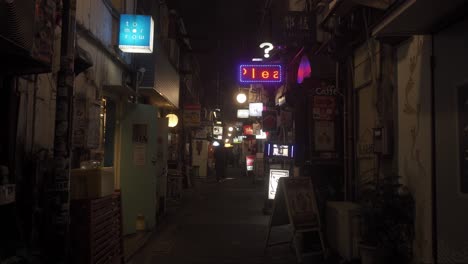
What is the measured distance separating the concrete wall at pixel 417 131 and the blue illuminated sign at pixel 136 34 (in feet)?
19.9

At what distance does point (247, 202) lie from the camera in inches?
647

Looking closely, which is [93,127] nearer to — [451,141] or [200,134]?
[451,141]

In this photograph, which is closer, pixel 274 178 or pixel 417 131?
pixel 417 131

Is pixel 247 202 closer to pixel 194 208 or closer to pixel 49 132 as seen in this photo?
pixel 194 208

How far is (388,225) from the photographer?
226 inches

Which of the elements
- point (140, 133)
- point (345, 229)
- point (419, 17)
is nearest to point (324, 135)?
point (345, 229)

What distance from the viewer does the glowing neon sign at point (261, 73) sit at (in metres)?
15.9

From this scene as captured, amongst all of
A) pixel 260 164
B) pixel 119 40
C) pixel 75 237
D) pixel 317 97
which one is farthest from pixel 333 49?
pixel 260 164

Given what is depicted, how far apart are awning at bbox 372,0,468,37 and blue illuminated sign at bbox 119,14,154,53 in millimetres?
6079

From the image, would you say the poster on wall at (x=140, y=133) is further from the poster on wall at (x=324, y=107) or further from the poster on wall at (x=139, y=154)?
the poster on wall at (x=324, y=107)

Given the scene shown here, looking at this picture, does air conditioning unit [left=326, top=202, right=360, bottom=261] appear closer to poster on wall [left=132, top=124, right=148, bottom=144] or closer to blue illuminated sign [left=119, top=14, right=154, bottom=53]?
poster on wall [left=132, top=124, right=148, bottom=144]

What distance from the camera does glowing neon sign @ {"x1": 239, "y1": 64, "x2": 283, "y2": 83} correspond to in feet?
52.2

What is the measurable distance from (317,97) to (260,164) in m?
15.6

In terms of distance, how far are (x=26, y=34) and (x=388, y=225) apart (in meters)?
5.12
